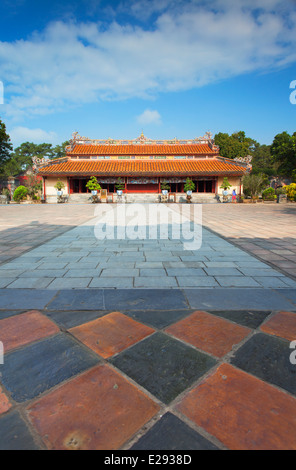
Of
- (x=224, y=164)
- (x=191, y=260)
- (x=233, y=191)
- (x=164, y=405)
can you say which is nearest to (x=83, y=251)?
(x=191, y=260)

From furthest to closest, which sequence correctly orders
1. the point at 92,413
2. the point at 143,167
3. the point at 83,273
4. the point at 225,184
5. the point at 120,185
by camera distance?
1. the point at 143,167
2. the point at 120,185
3. the point at 225,184
4. the point at 83,273
5. the point at 92,413

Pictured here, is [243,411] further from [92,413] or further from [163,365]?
[92,413]

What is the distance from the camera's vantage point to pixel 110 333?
1.50 metres

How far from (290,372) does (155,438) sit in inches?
28.4

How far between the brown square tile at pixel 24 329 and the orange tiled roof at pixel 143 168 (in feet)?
60.0

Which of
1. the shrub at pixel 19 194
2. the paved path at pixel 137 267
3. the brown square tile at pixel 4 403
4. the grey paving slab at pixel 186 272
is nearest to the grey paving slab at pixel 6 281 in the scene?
the paved path at pixel 137 267

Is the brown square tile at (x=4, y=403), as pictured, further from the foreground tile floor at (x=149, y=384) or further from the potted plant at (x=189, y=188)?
the potted plant at (x=189, y=188)

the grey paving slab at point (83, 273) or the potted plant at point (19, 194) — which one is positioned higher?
the potted plant at point (19, 194)

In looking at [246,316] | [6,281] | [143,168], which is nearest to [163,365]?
[246,316]

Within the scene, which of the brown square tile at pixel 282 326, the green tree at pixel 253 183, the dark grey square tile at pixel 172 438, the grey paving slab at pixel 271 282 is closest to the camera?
the dark grey square tile at pixel 172 438

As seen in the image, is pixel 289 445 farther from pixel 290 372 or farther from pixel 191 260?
pixel 191 260

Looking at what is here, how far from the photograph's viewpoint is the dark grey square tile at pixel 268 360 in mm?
1132

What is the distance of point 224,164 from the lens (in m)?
20.5

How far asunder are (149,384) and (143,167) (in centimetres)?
2014
